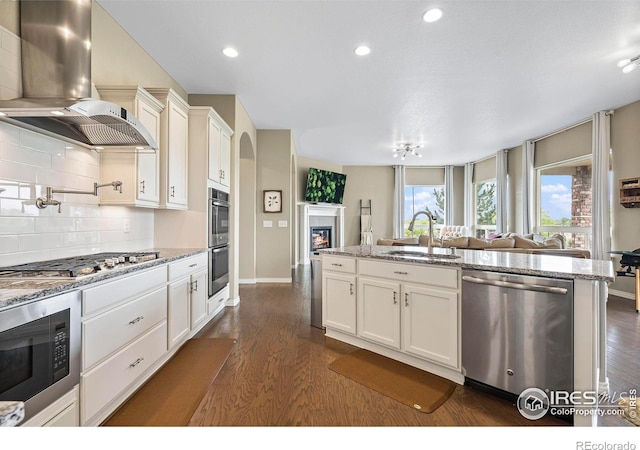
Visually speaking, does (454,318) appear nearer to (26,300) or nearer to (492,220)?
(26,300)

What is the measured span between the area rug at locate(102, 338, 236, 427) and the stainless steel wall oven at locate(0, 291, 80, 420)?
0.54m

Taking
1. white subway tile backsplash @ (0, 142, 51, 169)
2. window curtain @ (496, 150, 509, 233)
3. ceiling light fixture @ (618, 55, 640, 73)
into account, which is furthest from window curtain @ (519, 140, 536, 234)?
white subway tile backsplash @ (0, 142, 51, 169)

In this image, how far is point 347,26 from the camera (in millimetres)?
2617

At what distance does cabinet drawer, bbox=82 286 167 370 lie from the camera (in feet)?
4.94

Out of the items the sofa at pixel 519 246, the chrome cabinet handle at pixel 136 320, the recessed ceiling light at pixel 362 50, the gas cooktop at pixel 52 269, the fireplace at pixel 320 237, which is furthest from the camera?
the fireplace at pixel 320 237

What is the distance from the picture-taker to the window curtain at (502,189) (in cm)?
729

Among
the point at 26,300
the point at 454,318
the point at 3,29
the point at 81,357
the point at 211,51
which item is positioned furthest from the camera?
the point at 211,51

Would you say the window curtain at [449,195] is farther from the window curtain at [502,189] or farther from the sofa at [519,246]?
the sofa at [519,246]

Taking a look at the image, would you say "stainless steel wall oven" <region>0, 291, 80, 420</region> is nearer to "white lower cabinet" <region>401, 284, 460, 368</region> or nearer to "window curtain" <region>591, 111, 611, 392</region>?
"white lower cabinet" <region>401, 284, 460, 368</region>

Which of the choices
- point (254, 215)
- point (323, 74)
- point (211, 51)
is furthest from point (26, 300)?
point (254, 215)

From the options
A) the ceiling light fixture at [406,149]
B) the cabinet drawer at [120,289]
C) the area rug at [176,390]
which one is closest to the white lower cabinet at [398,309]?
the area rug at [176,390]

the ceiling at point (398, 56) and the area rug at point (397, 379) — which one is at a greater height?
Answer: the ceiling at point (398, 56)

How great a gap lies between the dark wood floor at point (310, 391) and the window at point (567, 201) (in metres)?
2.94

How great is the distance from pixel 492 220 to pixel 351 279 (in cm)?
726
